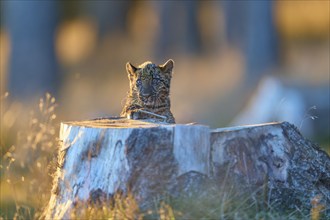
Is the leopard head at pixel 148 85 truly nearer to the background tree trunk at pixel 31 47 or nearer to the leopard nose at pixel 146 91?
the leopard nose at pixel 146 91

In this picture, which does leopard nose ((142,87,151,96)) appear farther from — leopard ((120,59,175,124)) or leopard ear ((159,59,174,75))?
leopard ear ((159,59,174,75))

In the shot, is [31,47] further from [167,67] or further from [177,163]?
[177,163]

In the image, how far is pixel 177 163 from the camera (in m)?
5.82

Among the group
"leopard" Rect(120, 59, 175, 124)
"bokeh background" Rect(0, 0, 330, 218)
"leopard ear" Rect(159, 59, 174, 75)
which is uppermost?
"bokeh background" Rect(0, 0, 330, 218)

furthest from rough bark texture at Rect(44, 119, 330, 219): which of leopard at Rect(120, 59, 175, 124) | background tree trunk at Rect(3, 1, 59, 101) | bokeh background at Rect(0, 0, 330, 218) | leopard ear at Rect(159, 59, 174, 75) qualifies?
background tree trunk at Rect(3, 1, 59, 101)

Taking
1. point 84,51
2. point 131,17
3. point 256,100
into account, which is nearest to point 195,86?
point 256,100

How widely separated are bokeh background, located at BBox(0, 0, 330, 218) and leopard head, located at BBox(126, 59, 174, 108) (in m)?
1.65

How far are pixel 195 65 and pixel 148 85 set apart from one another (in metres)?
Result: 15.0

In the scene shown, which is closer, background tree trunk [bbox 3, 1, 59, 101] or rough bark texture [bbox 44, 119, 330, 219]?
rough bark texture [bbox 44, 119, 330, 219]

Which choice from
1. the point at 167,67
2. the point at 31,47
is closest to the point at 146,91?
the point at 167,67

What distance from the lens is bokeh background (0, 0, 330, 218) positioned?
Result: 1495 cm

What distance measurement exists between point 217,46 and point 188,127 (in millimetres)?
19404

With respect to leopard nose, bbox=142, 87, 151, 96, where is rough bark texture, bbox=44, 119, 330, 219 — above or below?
below

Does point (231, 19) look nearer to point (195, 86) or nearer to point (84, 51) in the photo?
point (195, 86)
